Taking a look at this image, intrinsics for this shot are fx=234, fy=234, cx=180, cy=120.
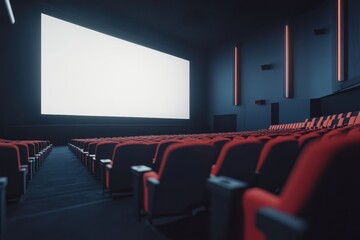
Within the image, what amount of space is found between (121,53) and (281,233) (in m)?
11.2

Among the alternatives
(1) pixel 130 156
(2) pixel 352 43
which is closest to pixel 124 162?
(1) pixel 130 156

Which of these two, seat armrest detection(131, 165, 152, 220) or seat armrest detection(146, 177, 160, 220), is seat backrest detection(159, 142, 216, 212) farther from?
seat armrest detection(131, 165, 152, 220)

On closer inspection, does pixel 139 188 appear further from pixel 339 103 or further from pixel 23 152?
pixel 339 103

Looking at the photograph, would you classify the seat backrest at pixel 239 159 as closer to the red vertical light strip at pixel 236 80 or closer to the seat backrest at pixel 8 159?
the seat backrest at pixel 8 159

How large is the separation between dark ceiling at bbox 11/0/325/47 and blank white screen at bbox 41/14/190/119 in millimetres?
1269

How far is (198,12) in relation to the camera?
10953mm

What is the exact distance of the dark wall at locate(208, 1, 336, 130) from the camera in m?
10.0

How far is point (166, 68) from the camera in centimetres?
→ 1296

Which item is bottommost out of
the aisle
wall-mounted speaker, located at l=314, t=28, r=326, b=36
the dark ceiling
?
the aisle

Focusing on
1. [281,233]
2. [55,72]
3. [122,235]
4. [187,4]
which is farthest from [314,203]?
[187,4]

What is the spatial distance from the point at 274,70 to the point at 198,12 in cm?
487

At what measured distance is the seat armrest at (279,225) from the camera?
28.6 inches

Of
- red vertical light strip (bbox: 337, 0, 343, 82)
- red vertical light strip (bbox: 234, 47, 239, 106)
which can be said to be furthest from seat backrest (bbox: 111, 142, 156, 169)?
red vertical light strip (bbox: 234, 47, 239, 106)

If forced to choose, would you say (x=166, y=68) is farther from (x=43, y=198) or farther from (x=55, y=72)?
(x=43, y=198)
